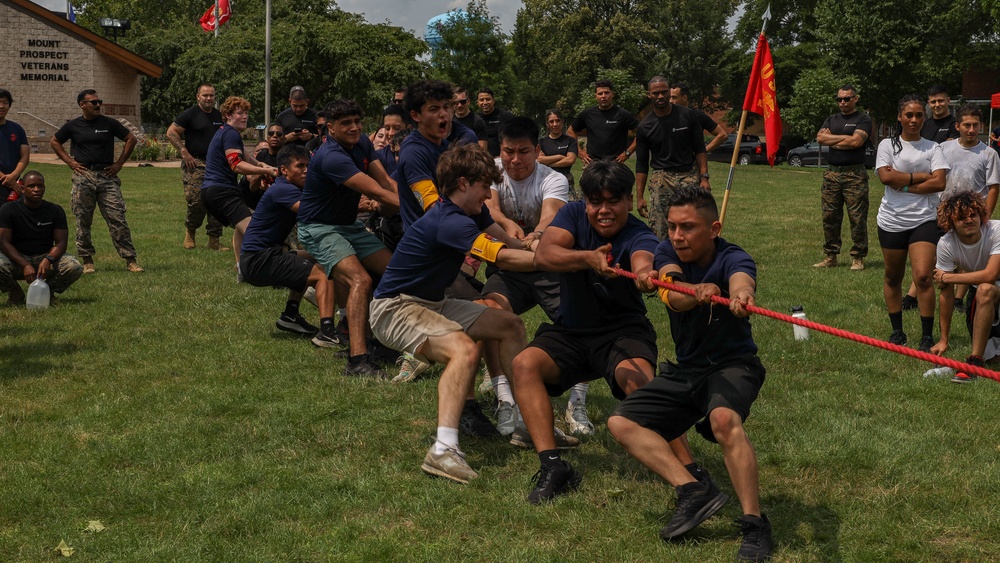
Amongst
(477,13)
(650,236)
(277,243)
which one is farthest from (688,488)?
(477,13)

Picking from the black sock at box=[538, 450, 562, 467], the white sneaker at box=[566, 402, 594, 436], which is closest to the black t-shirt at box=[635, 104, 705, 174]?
the white sneaker at box=[566, 402, 594, 436]

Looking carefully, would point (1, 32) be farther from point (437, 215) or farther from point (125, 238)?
point (437, 215)

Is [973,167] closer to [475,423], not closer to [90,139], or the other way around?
[475,423]

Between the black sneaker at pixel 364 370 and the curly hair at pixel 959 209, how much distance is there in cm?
427

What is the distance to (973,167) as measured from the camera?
9008 millimetres

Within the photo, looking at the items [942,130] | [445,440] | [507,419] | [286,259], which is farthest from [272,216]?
[942,130]

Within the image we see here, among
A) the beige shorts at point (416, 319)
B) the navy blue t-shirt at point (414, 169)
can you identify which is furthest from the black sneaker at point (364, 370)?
the beige shorts at point (416, 319)

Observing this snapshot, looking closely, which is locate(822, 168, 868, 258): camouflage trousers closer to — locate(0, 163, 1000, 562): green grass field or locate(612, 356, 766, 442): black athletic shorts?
locate(0, 163, 1000, 562): green grass field

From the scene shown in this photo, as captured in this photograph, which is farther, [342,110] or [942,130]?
[942,130]

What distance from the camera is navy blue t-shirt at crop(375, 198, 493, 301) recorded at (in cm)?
560

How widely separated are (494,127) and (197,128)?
411 cm

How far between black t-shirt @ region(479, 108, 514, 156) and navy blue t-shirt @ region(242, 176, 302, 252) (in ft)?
13.7

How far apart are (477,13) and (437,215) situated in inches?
2348

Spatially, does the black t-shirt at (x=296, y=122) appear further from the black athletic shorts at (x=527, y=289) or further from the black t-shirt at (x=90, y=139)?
the black athletic shorts at (x=527, y=289)
